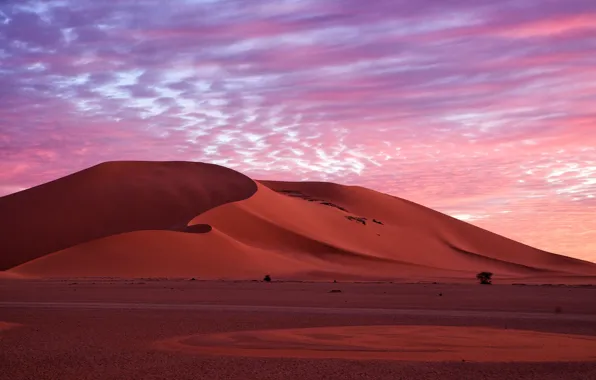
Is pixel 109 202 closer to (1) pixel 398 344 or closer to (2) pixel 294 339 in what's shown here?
(2) pixel 294 339

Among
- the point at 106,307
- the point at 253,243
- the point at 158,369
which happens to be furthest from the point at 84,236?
the point at 158,369

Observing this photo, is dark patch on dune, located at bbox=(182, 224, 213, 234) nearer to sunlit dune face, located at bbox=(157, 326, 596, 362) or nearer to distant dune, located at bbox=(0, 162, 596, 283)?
distant dune, located at bbox=(0, 162, 596, 283)

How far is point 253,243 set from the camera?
77500 millimetres

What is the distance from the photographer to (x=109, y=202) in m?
95.1

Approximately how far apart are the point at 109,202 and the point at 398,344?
271ft

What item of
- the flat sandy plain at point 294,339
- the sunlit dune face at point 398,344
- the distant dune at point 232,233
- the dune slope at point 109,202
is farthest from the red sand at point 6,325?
the dune slope at point 109,202

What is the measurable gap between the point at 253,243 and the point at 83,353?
206ft

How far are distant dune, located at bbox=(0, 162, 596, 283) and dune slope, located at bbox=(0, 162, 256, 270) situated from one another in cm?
17

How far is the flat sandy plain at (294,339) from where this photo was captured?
12.6 metres

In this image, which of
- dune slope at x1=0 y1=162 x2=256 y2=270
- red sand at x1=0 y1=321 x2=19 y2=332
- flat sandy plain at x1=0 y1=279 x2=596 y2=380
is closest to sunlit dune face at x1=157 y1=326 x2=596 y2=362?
flat sandy plain at x1=0 y1=279 x2=596 y2=380

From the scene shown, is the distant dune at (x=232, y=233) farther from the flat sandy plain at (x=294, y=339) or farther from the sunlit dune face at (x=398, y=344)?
the sunlit dune face at (x=398, y=344)

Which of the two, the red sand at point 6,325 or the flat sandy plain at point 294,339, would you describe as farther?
the red sand at point 6,325

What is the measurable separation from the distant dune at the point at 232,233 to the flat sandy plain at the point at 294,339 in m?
30.7

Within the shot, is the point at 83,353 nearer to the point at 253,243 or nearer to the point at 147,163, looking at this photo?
the point at 253,243
